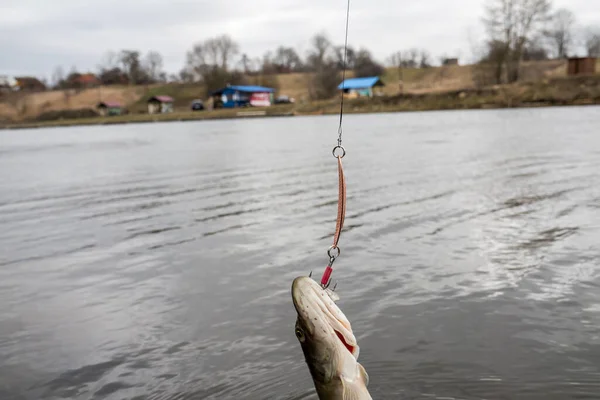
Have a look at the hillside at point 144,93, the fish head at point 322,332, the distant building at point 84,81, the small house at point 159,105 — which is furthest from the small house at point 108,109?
the fish head at point 322,332

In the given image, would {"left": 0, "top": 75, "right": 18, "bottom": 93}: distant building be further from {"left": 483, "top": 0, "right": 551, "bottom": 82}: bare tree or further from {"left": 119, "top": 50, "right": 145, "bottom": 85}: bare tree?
{"left": 483, "top": 0, "right": 551, "bottom": 82}: bare tree

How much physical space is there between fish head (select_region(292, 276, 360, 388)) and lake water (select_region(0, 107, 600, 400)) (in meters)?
2.45

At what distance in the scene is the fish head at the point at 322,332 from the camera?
12.1ft

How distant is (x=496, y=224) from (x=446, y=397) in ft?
23.4

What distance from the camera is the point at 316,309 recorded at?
3.70 metres

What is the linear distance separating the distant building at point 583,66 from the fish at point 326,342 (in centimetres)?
9005

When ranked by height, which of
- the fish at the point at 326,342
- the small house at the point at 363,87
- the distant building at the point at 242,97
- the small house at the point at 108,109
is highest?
the small house at the point at 363,87

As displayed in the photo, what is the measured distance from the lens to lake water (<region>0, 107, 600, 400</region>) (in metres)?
6.53

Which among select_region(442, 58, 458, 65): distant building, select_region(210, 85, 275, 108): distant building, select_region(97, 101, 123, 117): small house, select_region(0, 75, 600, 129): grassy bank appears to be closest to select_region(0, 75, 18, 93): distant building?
select_region(97, 101, 123, 117): small house

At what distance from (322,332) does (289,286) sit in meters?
5.73

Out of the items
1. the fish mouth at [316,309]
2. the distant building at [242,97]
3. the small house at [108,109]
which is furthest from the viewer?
the small house at [108,109]

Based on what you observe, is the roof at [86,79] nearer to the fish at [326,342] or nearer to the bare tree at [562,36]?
the bare tree at [562,36]

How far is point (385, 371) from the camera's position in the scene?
650 cm

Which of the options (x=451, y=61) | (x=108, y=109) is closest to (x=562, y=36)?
(x=451, y=61)
